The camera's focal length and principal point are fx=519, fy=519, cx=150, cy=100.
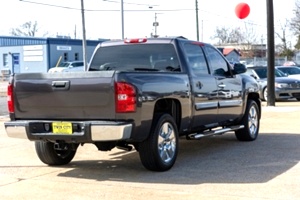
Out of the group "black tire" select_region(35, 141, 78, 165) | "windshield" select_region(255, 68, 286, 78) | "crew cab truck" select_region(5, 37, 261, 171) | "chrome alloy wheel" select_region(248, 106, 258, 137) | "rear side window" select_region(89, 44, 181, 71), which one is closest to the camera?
"crew cab truck" select_region(5, 37, 261, 171)

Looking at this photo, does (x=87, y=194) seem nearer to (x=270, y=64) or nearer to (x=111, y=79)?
(x=111, y=79)

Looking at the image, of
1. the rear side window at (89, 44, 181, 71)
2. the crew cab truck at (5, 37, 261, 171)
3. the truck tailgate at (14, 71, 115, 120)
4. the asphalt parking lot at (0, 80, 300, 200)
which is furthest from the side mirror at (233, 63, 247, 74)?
the truck tailgate at (14, 71, 115, 120)

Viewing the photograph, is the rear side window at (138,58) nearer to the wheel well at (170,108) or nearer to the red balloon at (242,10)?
the wheel well at (170,108)

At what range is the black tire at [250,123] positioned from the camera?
984 centimetres

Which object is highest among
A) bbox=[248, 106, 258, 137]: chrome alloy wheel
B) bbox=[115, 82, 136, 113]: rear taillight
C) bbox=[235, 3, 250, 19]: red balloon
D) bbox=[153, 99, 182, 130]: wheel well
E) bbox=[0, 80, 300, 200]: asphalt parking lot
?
bbox=[235, 3, 250, 19]: red balloon

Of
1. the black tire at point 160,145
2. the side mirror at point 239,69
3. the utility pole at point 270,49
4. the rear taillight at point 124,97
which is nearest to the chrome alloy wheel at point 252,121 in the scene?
the side mirror at point 239,69

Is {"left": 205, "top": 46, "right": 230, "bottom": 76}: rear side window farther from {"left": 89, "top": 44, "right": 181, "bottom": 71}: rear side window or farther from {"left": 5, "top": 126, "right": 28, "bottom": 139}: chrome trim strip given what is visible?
{"left": 5, "top": 126, "right": 28, "bottom": 139}: chrome trim strip

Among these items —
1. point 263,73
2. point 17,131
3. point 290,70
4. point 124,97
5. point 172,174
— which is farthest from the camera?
point 290,70

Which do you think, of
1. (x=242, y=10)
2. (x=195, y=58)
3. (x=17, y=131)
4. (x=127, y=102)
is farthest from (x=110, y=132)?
(x=242, y=10)

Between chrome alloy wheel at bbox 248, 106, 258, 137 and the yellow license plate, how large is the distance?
14.5 feet

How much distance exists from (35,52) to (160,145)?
49552 millimetres

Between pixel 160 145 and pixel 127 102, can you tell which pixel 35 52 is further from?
pixel 127 102

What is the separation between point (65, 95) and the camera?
6688mm

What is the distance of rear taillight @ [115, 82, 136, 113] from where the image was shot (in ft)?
21.1
